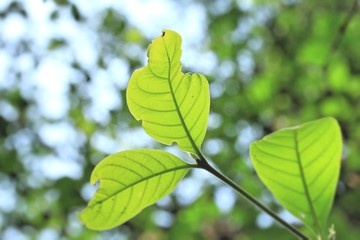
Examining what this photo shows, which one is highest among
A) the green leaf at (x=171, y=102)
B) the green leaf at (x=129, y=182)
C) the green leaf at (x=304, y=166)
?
the green leaf at (x=171, y=102)

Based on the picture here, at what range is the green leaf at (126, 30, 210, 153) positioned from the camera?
2.13ft

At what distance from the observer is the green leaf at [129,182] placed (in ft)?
2.15

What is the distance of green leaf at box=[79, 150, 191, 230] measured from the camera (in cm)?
66

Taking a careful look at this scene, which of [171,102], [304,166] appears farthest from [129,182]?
[304,166]

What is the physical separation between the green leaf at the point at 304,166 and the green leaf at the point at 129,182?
4.9 inches

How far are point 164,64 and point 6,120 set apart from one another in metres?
1.52

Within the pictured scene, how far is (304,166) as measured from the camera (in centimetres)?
73

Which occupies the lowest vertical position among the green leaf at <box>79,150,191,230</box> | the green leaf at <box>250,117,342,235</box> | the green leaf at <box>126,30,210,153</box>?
the green leaf at <box>250,117,342,235</box>

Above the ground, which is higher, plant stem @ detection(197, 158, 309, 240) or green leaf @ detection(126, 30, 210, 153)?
green leaf @ detection(126, 30, 210, 153)

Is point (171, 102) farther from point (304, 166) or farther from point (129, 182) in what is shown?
point (304, 166)

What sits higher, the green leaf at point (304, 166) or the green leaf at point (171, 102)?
the green leaf at point (171, 102)

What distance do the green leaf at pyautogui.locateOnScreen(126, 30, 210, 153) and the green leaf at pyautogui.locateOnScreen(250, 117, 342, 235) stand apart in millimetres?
91

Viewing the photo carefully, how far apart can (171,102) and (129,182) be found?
4.9 inches

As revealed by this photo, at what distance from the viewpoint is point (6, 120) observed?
201cm
